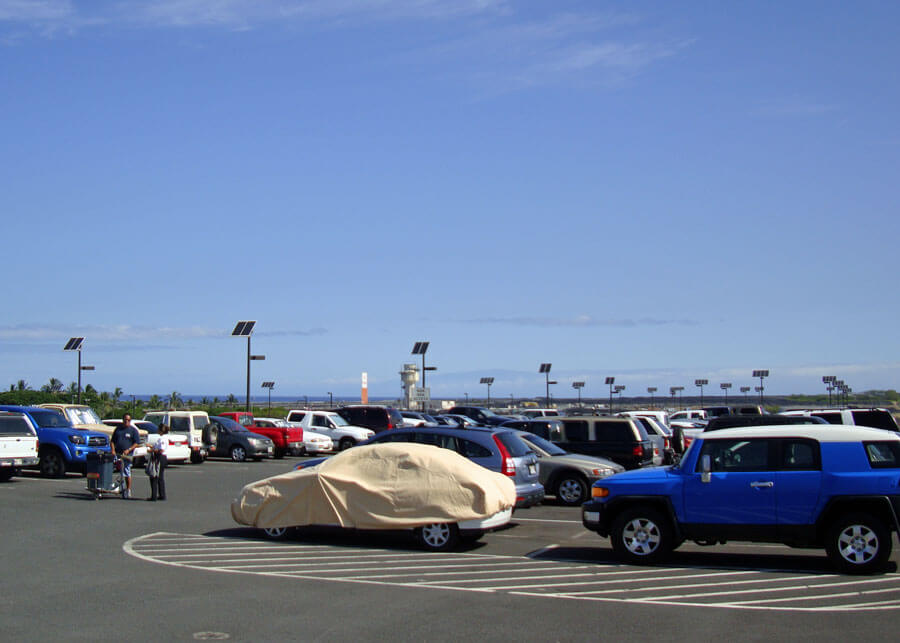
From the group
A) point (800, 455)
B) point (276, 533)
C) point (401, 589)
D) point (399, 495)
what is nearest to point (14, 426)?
point (276, 533)

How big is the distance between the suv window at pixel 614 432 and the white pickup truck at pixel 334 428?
16.2 metres

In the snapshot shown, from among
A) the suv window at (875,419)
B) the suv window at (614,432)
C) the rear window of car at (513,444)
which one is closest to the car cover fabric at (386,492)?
the rear window of car at (513,444)

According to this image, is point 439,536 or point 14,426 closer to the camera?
point 439,536

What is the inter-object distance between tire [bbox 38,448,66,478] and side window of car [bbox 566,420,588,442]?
13687mm

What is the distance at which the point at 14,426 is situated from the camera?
23.5 meters

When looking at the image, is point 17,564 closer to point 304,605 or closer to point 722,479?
point 304,605

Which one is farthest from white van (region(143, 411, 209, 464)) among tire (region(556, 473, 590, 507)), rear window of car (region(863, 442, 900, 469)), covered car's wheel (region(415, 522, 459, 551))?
rear window of car (region(863, 442, 900, 469))

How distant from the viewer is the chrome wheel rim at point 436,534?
524 inches

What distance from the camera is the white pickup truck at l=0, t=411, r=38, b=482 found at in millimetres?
23141

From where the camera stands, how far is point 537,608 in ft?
31.9

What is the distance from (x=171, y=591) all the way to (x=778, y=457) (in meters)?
7.45

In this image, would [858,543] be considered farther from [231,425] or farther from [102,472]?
[231,425]

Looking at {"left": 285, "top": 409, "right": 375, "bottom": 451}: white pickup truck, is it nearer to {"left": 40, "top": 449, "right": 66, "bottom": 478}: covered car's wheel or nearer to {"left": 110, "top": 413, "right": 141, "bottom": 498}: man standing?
{"left": 40, "top": 449, "right": 66, "bottom": 478}: covered car's wheel

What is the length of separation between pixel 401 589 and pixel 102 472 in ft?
40.4
